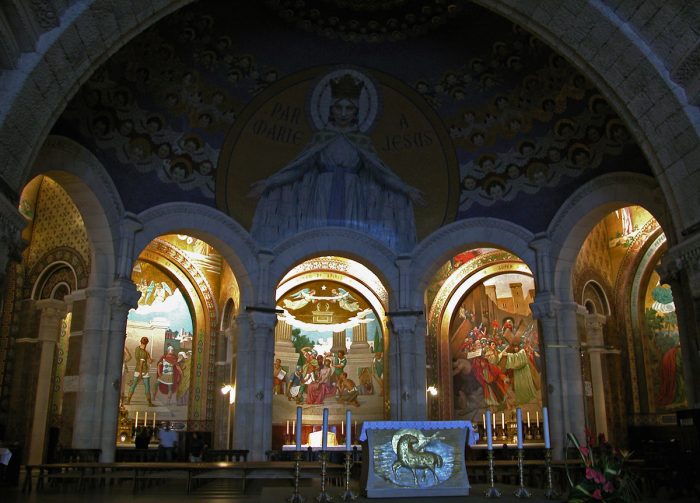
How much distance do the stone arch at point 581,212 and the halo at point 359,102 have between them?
426 centimetres

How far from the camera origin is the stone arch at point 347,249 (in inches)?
543

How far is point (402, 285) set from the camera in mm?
13766

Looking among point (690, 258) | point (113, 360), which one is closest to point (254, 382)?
point (113, 360)

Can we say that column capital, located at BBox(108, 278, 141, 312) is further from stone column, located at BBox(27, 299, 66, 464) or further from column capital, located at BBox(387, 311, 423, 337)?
column capital, located at BBox(387, 311, 423, 337)

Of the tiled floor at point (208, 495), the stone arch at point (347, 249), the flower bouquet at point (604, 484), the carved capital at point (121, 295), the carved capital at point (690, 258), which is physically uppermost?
the stone arch at point (347, 249)

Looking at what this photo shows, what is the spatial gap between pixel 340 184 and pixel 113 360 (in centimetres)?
574

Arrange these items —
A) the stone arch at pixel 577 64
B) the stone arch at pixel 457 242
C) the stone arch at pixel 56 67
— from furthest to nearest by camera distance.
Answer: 1. the stone arch at pixel 457 242
2. the stone arch at pixel 577 64
3. the stone arch at pixel 56 67

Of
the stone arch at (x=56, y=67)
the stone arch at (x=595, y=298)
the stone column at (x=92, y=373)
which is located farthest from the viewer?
the stone arch at (x=595, y=298)

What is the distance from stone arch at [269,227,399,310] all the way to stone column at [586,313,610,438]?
4.67m

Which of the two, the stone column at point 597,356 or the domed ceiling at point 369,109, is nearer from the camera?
the domed ceiling at point 369,109

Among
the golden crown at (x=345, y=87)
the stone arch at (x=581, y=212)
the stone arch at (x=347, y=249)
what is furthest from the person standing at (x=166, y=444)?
the stone arch at (x=581, y=212)

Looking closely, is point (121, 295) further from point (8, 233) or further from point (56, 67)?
point (56, 67)

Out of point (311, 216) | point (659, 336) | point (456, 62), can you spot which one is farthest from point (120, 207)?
point (659, 336)

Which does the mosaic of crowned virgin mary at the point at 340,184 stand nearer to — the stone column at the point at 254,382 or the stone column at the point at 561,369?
the stone column at the point at 254,382
